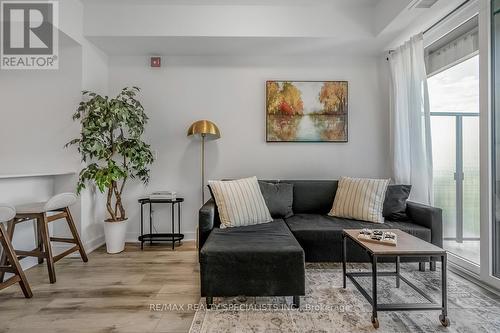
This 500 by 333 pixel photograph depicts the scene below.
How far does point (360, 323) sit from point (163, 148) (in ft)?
9.42

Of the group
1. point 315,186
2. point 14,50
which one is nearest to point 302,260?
point 315,186

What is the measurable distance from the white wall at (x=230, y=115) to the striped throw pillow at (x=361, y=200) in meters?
0.68

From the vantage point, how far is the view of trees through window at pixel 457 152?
264 cm

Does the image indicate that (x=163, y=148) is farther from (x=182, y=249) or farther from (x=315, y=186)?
(x=315, y=186)

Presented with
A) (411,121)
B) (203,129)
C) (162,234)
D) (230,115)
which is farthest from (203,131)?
(411,121)

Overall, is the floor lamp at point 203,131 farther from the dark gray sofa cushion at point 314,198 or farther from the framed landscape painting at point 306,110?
the dark gray sofa cushion at point 314,198

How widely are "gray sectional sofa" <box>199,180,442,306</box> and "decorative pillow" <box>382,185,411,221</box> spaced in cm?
1

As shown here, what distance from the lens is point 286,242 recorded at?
205 cm


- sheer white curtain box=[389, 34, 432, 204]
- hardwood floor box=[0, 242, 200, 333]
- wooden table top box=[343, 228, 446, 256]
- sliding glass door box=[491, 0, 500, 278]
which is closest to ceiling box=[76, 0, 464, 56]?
sheer white curtain box=[389, 34, 432, 204]

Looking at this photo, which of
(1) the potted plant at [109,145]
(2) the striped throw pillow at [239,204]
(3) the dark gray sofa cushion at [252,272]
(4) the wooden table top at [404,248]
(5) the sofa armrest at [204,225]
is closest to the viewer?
(4) the wooden table top at [404,248]

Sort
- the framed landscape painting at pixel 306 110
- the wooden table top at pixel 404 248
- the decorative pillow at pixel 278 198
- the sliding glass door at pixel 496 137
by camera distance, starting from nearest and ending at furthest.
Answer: the wooden table top at pixel 404 248, the sliding glass door at pixel 496 137, the decorative pillow at pixel 278 198, the framed landscape painting at pixel 306 110

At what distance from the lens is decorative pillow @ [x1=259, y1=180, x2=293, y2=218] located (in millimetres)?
2938

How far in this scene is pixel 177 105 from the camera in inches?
139

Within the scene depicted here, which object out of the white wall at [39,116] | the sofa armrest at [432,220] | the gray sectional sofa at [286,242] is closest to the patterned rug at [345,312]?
the gray sectional sofa at [286,242]
